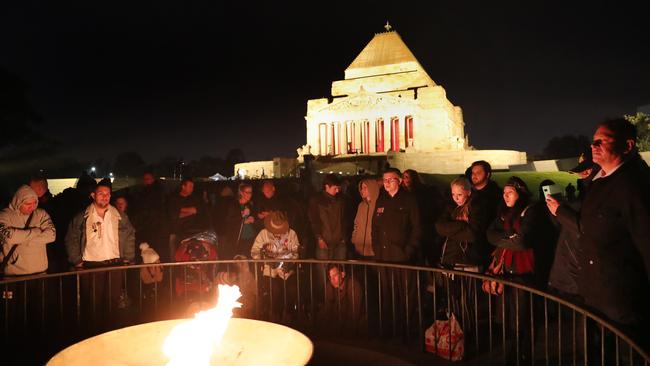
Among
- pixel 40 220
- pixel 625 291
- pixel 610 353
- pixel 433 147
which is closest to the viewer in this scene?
pixel 625 291

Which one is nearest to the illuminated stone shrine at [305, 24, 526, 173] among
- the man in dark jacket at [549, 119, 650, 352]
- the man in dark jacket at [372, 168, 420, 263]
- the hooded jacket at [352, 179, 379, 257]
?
the hooded jacket at [352, 179, 379, 257]

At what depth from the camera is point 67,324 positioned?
7277mm

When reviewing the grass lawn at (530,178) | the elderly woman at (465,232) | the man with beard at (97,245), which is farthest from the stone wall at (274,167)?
the elderly woman at (465,232)

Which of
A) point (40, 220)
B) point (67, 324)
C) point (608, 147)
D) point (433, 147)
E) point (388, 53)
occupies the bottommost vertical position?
point (67, 324)

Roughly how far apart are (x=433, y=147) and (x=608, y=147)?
51412 millimetres

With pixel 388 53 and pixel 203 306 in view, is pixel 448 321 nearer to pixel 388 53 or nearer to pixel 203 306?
pixel 203 306

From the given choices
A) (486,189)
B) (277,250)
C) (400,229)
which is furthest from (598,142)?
(277,250)

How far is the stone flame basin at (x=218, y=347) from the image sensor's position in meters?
4.25

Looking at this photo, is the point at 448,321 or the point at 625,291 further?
the point at 448,321

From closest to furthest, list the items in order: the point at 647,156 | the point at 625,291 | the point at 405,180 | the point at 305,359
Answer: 1. the point at 625,291
2. the point at 305,359
3. the point at 405,180
4. the point at 647,156

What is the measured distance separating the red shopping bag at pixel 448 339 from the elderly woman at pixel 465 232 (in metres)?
0.90

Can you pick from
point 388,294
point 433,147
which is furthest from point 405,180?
point 433,147

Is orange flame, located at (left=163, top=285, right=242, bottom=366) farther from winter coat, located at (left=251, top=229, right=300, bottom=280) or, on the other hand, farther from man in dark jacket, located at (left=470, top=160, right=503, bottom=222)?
man in dark jacket, located at (left=470, top=160, right=503, bottom=222)

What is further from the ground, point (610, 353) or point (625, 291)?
point (625, 291)
